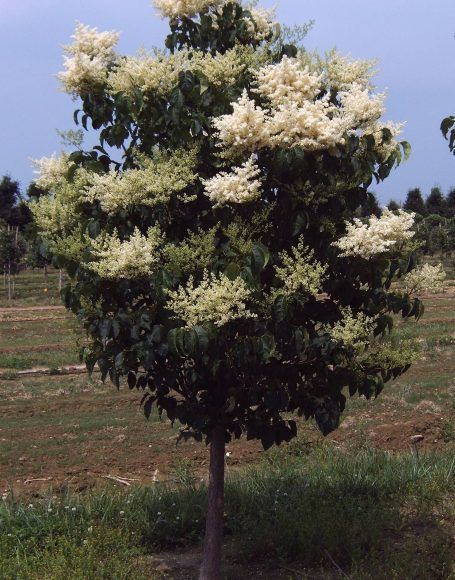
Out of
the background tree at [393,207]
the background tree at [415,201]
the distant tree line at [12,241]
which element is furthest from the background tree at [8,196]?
the background tree at [415,201]

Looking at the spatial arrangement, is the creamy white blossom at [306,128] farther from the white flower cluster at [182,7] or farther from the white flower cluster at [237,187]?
the white flower cluster at [182,7]

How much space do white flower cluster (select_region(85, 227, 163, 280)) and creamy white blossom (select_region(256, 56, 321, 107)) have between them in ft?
3.92

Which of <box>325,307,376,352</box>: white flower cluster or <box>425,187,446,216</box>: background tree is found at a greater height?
<box>425,187,446,216</box>: background tree

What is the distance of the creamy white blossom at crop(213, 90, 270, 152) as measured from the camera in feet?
16.0

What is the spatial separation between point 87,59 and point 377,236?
2.46m

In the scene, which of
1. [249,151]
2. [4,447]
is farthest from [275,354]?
[4,447]

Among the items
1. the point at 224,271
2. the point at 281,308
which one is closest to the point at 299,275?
the point at 281,308

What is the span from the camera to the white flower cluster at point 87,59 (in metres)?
5.61

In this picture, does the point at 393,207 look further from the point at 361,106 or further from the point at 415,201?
the point at 361,106

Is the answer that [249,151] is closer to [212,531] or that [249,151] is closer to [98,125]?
[98,125]

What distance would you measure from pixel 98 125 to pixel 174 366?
1860 millimetres

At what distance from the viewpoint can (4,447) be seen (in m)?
12.1

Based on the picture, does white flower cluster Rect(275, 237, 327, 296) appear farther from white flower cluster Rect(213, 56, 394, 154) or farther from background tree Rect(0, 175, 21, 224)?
background tree Rect(0, 175, 21, 224)

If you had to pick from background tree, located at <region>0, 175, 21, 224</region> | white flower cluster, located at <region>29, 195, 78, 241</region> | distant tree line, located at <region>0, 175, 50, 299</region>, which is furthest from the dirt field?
background tree, located at <region>0, 175, 21, 224</region>
